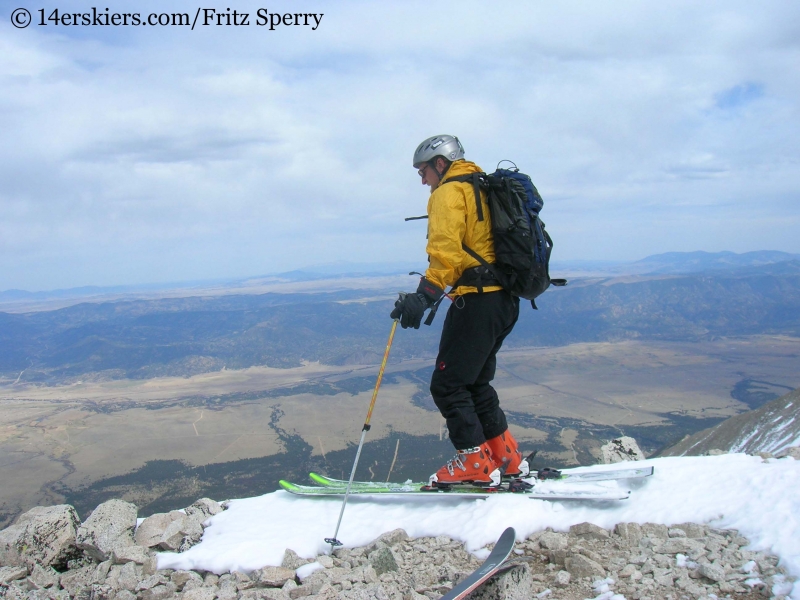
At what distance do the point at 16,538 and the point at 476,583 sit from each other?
541cm

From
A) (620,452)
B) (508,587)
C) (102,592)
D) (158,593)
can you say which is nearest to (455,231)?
(508,587)

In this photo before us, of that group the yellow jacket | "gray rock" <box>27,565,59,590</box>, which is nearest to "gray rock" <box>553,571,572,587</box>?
the yellow jacket

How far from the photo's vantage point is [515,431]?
3295 inches

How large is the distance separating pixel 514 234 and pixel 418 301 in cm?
122

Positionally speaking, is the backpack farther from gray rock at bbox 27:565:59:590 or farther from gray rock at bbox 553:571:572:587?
gray rock at bbox 27:565:59:590

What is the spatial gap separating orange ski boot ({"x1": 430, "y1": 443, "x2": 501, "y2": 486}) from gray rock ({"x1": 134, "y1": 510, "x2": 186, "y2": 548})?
10.2 ft

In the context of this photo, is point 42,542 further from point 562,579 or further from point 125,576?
point 562,579

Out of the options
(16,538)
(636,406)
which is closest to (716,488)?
(16,538)

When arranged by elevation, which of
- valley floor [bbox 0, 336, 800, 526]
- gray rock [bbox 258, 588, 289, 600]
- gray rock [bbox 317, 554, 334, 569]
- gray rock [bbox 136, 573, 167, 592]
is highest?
gray rock [bbox 258, 588, 289, 600]

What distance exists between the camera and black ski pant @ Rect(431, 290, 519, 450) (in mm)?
5449

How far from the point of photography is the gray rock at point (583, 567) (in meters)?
3.99

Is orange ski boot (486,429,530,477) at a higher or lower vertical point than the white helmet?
lower

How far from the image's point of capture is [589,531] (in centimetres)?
479

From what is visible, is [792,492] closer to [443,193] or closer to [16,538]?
[443,193]
